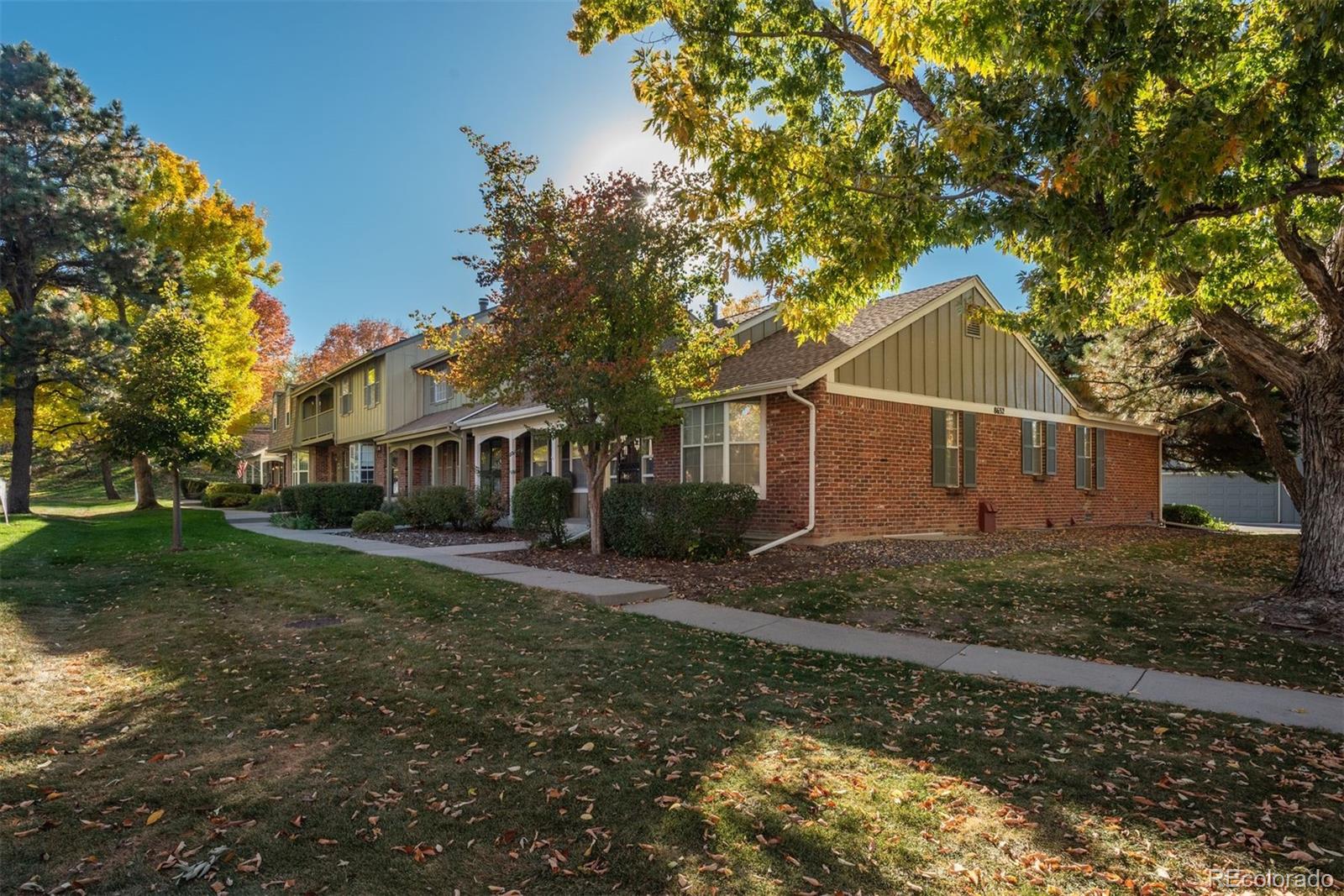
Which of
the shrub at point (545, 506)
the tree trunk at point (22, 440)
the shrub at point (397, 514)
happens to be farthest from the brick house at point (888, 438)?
the tree trunk at point (22, 440)

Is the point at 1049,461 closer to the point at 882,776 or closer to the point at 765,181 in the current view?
the point at 765,181

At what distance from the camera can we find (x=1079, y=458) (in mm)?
17297

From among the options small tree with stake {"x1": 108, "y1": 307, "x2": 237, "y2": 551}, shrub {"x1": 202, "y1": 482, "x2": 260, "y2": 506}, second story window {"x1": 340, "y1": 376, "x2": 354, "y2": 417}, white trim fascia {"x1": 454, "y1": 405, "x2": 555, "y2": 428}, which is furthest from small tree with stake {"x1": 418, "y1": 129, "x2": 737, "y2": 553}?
shrub {"x1": 202, "y1": 482, "x2": 260, "y2": 506}

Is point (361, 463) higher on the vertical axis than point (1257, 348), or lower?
lower

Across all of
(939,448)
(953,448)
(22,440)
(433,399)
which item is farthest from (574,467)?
(22,440)

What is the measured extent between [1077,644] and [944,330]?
29.4ft

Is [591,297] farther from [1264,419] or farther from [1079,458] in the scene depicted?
[1079,458]

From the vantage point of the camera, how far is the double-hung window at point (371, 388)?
24.1 meters

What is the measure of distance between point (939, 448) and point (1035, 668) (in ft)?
28.5

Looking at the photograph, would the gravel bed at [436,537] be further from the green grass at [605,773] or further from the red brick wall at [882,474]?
the green grass at [605,773]

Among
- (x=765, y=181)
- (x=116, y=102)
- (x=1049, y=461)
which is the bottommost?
(x=1049, y=461)

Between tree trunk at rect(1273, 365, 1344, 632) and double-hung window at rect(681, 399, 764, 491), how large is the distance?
277 inches

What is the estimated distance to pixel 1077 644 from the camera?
6.34 meters

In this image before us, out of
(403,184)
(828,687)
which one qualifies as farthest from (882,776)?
(403,184)
